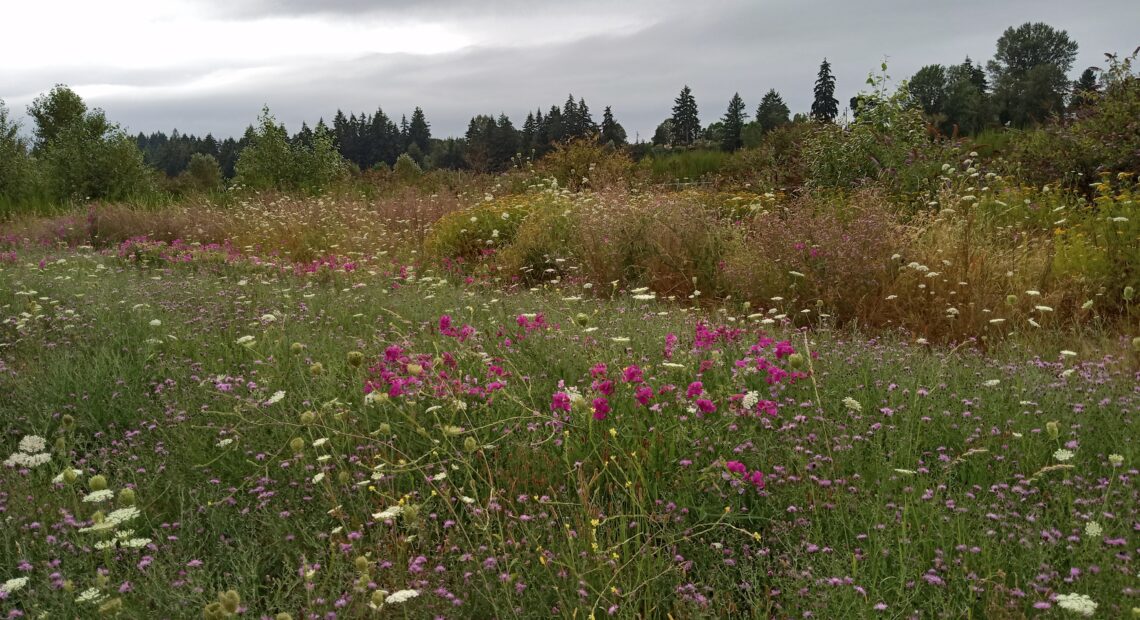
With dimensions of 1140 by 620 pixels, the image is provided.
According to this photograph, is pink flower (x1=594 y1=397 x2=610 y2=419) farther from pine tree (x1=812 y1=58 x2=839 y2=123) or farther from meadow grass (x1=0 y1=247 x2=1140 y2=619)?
pine tree (x1=812 y1=58 x2=839 y2=123)

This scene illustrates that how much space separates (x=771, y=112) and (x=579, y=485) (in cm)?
4665

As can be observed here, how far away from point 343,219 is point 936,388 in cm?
1049

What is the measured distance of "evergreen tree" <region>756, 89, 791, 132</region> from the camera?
43.0 m

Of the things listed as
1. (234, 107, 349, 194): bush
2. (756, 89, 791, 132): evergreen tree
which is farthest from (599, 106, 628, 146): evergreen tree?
(234, 107, 349, 194): bush

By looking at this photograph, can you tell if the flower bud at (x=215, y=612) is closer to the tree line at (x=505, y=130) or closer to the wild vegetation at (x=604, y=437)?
the wild vegetation at (x=604, y=437)

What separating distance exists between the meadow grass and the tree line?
961 cm

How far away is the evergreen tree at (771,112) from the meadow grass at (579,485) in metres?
40.0

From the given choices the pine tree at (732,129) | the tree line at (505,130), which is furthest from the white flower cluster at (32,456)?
the pine tree at (732,129)

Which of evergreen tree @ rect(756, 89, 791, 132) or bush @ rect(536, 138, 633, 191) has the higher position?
evergreen tree @ rect(756, 89, 791, 132)

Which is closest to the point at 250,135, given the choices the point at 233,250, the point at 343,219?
the point at 343,219

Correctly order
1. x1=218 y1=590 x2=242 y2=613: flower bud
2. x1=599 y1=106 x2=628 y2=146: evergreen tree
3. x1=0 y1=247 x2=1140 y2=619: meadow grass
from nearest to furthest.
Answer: x1=218 y1=590 x2=242 y2=613: flower bud
x1=0 y1=247 x2=1140 y2=619: meadow grass
x1=599 y1=106 x2=628 y2=146: evergreen tree

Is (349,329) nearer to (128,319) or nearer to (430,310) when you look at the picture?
(430,310)

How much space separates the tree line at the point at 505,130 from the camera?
2011cm

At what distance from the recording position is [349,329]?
5.05 metres
